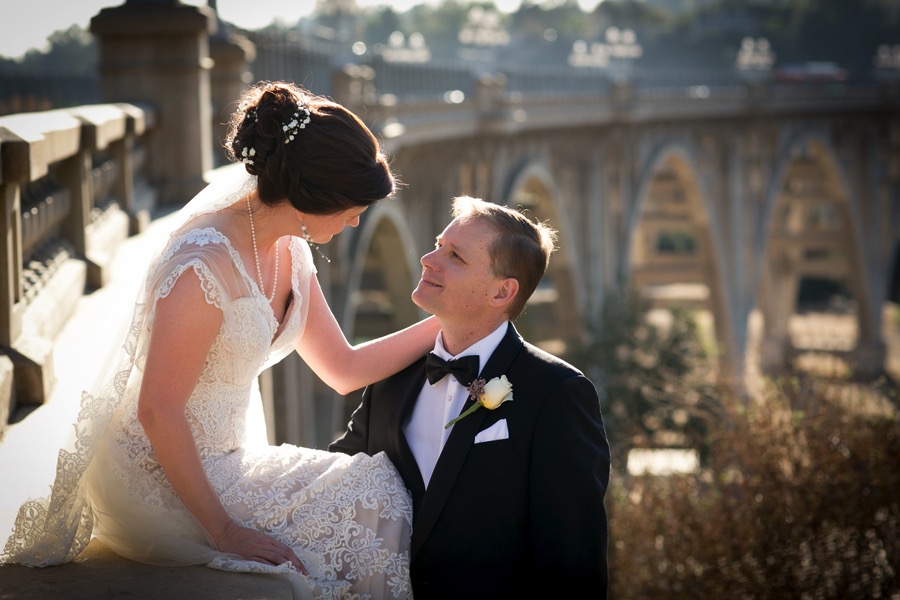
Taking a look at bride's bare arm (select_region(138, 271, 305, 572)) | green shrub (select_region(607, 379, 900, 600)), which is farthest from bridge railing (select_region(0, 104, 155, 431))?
green shrub (select_region(607, 379, 900, 600))

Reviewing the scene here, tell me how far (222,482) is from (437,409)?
0.53 m

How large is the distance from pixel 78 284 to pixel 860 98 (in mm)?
37437

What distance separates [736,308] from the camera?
29.3m

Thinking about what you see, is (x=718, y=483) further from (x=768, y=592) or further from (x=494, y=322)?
(x=494, y=322)

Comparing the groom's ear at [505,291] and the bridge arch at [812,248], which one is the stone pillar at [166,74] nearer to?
the groom's ear at [505,291]

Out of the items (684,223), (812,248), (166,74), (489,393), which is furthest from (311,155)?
(812,248)

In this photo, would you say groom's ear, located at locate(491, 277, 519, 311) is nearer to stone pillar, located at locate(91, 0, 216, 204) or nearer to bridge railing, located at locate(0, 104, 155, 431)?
bridge railing, located at locate(0, 104, 155, 431)

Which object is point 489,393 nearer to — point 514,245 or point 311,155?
point 514,245

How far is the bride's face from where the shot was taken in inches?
105

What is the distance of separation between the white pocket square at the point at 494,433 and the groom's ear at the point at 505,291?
279mm

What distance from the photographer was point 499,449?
2596 mm

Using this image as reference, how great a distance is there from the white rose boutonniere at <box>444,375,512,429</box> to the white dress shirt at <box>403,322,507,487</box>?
0.08 m

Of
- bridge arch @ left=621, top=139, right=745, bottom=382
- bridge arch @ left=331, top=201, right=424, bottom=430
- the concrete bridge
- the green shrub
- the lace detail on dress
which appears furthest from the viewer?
bridge arch @ left=621, top=139, right=745, bottom=382

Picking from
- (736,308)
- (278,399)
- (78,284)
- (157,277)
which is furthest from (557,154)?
(157,277)
